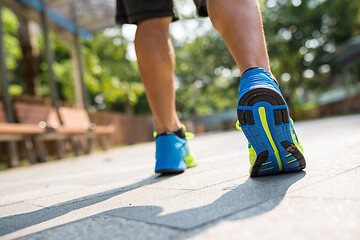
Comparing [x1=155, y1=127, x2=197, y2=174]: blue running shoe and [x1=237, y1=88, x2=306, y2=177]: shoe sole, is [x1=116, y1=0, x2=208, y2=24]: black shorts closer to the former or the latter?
[x1=155, y1=127, x2=197, y2=174]: blue running shoe

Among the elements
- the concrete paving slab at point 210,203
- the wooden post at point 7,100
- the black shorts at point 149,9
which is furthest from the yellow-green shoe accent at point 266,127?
the wooden post at point 7,100

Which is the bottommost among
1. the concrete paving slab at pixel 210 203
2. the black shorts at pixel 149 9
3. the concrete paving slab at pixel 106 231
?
the concrete paving slab at pixel 210 203

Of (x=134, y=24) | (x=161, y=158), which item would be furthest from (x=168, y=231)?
(x=134, y=24)

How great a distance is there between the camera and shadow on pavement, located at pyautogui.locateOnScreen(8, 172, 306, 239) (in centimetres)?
85

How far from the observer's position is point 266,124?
1293 mm

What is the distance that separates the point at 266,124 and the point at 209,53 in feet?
79.1

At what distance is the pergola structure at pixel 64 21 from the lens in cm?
641

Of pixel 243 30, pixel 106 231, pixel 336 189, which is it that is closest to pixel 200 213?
pixel 106 231

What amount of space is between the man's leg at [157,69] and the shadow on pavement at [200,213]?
2.70 feet

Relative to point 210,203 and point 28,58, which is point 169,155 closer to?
point 210,203

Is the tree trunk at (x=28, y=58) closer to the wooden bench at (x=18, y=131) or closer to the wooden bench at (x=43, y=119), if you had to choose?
the wooden bench at (x=43, y=119)

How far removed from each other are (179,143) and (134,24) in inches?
28.7

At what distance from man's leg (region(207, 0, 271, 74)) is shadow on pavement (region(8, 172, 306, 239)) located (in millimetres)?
467

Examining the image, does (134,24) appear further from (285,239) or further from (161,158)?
(285,239)
